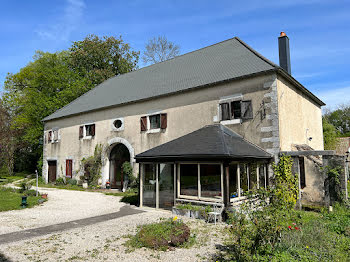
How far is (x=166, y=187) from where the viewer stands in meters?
10.3

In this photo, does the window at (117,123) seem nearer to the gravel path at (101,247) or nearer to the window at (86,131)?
the window at (86,131)

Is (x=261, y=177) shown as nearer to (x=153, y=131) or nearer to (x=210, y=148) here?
(x=210, y=148)

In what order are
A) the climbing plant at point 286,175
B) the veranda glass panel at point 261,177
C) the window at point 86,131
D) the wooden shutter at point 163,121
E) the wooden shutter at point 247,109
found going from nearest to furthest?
1. the climbing plant at point 286,175
2. the veranda glass panel at point 261,177
3. the wooden shutter at point 247,109
4. the wooden shutter at point 163,121
5. the window at point 86,131

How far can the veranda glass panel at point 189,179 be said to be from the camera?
9.27 metres

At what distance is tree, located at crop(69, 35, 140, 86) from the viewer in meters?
29.5

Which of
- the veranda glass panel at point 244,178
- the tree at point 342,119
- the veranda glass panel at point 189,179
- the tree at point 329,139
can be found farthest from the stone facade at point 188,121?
the tree at point 342,119

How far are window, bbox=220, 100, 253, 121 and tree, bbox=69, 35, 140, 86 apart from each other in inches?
811

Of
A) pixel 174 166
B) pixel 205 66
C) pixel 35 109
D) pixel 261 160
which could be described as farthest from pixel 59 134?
pixel 261 160

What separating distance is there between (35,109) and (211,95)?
67.2 ft

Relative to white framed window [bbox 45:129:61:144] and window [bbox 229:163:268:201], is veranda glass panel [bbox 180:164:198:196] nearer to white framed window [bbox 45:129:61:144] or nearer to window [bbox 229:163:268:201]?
window [bbox 229:163:268:201]

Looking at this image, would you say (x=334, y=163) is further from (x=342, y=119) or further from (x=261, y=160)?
(x=342, y=119)

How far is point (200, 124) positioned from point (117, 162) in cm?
782

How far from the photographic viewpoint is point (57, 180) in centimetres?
2033

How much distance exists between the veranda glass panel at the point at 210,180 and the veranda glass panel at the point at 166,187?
159 cm
